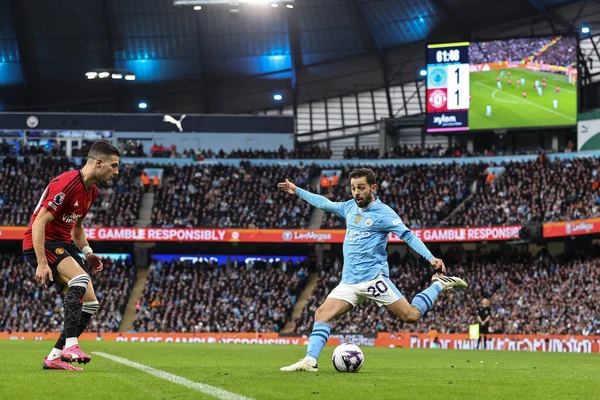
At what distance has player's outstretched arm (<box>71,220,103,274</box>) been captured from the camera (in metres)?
12.1

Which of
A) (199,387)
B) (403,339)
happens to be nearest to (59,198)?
(199,387)

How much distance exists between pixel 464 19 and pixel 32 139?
30220mm

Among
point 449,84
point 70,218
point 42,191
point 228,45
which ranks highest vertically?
point 228,45

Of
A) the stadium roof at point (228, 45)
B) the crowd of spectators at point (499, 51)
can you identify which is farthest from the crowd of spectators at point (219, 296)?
the crowd of spectators at point (499, 51)

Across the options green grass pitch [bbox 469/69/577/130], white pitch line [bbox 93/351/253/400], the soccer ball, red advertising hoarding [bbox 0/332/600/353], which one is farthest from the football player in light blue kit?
green grass pitch [bbox 469/69/577/130]

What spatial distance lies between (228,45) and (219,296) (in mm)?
19452

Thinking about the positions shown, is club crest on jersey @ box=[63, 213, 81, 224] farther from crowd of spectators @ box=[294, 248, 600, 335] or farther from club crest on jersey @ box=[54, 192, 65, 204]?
crowd of spectators @ box=[294, 248, 600, 335]

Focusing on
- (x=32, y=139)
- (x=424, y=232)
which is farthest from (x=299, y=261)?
(x=32, y=139)

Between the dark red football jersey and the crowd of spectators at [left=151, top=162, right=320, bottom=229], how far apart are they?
43.0m

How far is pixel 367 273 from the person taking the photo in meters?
12.3

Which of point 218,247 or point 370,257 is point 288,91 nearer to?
point 218,247

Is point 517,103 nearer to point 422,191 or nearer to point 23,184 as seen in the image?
point 422,191

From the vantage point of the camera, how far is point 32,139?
6412 cm

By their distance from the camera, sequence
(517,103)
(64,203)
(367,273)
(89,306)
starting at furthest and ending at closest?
(517,103) < (367,273) < (89,306) < (64,203)
